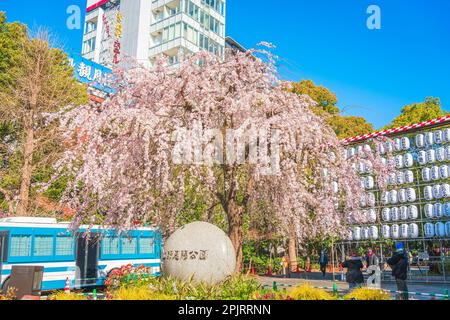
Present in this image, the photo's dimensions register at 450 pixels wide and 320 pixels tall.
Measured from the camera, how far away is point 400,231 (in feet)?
68.4

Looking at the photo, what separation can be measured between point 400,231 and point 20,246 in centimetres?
1721

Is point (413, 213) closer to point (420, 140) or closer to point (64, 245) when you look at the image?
point (420, 140)

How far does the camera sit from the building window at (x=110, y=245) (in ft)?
64.5

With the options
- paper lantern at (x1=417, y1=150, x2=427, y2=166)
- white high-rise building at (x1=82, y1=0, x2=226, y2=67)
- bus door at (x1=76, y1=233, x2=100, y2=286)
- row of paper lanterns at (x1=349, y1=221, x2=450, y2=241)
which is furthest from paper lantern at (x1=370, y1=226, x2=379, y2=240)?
white high-rise building at (x1=82, y1=0, x2=226, y2=67)

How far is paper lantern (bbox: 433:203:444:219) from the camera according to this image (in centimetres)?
1955

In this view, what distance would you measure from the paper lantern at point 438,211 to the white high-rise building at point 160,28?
3317 centimetres

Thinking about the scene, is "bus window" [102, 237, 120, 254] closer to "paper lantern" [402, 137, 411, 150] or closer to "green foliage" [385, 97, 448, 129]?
"paper lantern" [402, 137, 411, 150]

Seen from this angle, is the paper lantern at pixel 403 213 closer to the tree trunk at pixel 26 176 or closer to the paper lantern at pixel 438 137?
the paper lantern at pixel 438 137

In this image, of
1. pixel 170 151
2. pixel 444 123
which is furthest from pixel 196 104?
pixel 444 123

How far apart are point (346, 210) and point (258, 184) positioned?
4.15 metres

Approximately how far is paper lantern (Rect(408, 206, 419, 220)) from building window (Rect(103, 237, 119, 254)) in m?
14.2

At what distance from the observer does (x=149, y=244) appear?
874 inches

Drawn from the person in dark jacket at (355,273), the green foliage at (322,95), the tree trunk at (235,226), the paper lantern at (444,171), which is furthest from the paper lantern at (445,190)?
the green foliage at (322,95)
